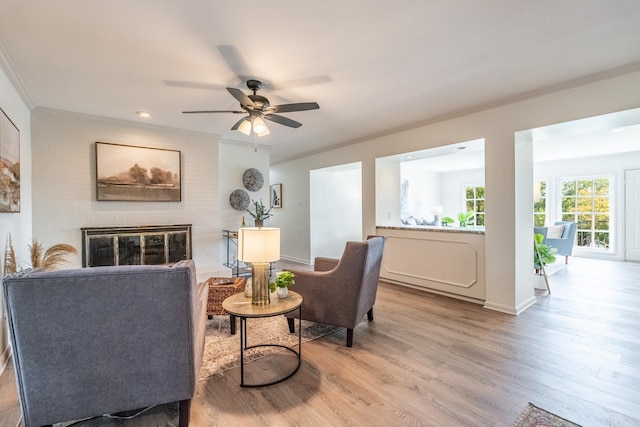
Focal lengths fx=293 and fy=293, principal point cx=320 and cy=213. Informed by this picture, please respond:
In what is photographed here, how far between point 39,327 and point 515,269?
13.3ft

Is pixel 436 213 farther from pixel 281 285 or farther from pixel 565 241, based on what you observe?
pixel 281 285

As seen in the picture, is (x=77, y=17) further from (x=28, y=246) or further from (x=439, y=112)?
(x=439, y=112)

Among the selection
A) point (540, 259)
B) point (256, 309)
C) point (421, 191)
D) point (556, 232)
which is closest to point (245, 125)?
point (256, 309)

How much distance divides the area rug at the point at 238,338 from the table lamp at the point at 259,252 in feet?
2.02

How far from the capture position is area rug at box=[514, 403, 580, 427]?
5.35 feet

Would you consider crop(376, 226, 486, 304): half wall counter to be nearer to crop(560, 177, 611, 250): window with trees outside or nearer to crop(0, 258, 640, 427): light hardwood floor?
crop(0, 258, 640, 427): light hardwood floor

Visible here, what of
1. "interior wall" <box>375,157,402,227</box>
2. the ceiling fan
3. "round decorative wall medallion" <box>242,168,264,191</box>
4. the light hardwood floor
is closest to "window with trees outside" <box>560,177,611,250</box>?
the light hardwood floor

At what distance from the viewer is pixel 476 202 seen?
888 cm

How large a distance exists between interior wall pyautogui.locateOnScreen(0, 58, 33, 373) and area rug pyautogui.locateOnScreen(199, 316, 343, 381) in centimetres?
151

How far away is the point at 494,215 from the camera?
3521 mm

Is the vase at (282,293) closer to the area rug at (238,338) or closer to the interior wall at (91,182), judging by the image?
the area rug at (238,338)

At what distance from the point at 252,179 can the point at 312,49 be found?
11.8ft

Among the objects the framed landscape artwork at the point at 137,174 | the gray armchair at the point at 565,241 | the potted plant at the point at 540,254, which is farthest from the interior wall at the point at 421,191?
the framed landscape artwork at the point at 137,174

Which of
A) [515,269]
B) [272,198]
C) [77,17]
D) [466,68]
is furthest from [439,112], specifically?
[272,198]
